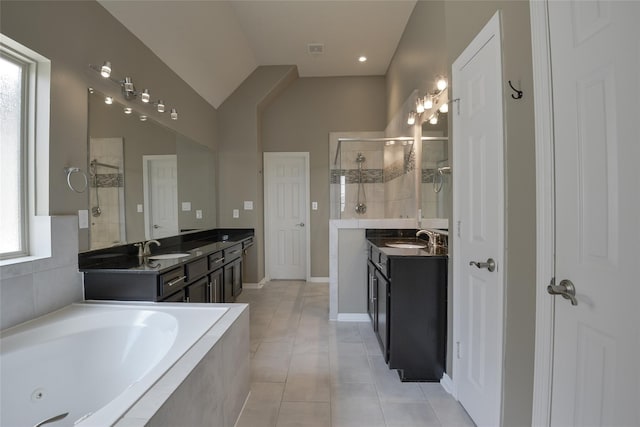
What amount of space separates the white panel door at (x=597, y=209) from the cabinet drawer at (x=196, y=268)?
7.20 feet

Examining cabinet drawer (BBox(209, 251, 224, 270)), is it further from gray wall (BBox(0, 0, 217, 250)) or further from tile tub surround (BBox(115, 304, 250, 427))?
tile tub surround (BBox(115, 304, 250, 427))

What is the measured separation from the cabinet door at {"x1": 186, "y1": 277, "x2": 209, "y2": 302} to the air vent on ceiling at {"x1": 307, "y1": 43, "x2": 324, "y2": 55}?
3.17 metres

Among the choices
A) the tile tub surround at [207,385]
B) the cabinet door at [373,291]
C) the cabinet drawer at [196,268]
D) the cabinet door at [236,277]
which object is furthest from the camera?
the cabinet door at [236,277]

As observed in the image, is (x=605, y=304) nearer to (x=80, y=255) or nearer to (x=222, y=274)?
(x=80, y=255)

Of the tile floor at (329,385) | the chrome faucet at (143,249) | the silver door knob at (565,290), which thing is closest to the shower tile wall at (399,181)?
Result: the tile floor at (329,385)

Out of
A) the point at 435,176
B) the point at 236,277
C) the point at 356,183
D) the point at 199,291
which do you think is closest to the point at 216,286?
the point at 199,291

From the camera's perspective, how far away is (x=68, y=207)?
1.70m

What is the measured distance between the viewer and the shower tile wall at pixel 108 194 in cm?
190

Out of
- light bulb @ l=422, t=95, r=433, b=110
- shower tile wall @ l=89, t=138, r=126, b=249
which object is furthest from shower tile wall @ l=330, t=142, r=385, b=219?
shower tile wall @ l=89, t=138, r=126, b=249

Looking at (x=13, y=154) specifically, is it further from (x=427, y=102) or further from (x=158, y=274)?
(x=427, y=102)

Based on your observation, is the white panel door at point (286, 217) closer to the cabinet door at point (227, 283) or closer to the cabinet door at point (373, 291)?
the cabinet door at point (227, 283)

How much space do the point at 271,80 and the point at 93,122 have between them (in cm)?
278

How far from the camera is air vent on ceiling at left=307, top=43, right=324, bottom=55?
142 inches

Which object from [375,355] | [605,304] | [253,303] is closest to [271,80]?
[253,303]
